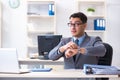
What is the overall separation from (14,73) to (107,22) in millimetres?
3795

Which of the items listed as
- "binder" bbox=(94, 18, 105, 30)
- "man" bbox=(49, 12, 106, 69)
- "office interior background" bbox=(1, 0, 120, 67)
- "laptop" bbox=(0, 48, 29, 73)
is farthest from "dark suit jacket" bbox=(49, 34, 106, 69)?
"office interior background" bbox=(1, 0, 120, 67)

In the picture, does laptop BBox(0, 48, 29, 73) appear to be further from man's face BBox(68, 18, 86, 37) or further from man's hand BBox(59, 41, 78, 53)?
man's face BBox(68, 18, 86, 37)

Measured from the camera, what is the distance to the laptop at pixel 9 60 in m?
2.13

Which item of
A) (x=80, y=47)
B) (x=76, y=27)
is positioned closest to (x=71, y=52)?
(x=80, y=47)

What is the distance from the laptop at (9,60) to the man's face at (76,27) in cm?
80

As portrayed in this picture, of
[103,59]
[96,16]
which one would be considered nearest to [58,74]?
[103,59]

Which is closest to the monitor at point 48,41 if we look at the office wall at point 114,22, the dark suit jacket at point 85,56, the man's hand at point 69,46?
the dark suit jacket at point 85,56

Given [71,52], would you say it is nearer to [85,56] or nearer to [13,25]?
[85,56]

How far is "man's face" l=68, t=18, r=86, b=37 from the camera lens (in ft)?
8.93

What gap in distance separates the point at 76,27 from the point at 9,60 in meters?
0.89

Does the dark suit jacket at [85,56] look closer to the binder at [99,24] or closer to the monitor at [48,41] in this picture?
the monitor at [48,41]

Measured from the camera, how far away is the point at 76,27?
108 inches

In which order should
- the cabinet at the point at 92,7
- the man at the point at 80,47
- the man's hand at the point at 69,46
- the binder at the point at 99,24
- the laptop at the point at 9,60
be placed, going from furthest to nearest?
the cabinet at the point at 92,7
the binder at the point at 99,24
the man at the point at 80,47
the man's hand at the point at 69,46
the laptop at the point at 9,60

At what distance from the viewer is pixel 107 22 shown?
222 inches
